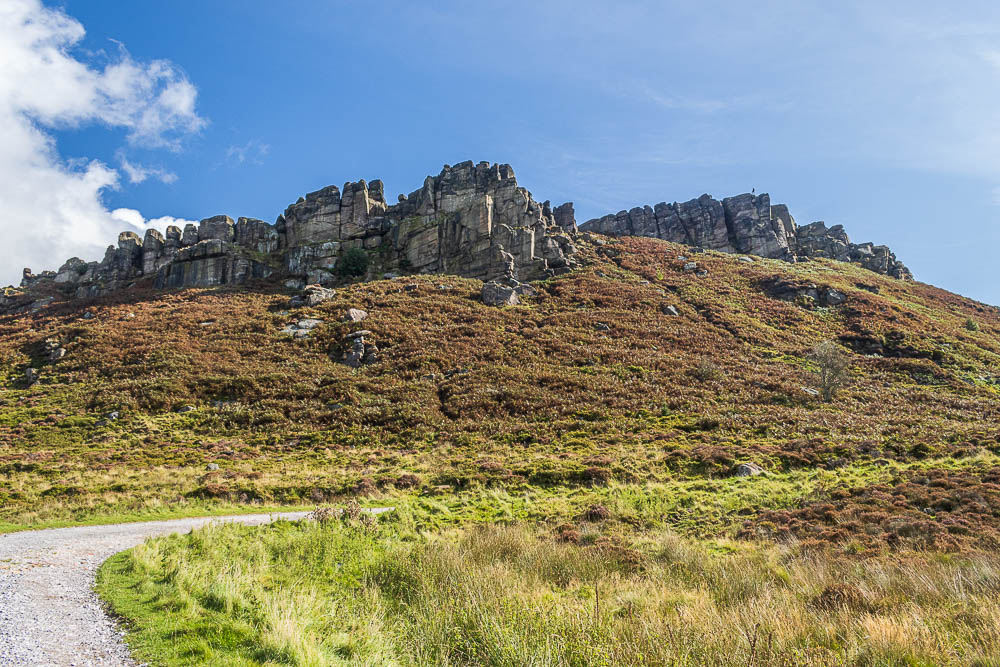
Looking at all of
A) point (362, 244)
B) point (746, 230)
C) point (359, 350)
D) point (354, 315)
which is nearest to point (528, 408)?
point (359, 350)

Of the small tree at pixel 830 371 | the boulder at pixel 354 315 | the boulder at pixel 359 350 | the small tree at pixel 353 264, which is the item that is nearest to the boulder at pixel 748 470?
the small tree at pixel 830 371

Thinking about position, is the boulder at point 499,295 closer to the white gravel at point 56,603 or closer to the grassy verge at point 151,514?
the grassy verge at point 151,514

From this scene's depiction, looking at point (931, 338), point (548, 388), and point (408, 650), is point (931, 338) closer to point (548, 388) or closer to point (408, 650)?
point (548, 388)

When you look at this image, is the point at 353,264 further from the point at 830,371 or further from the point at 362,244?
the point at 830,371

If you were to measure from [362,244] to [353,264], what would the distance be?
25.1ft

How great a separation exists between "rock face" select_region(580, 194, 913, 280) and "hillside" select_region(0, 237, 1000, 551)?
3625 centimetres

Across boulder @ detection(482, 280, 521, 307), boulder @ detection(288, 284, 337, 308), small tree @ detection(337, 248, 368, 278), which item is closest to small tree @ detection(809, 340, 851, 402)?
boulder @ detection(482, 280, 521, 307)

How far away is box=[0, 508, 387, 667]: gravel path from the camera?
5.32 meters

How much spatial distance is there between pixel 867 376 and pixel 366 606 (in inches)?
1732

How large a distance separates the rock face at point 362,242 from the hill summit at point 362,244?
167mm

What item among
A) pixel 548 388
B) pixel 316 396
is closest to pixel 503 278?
pixel 548 388

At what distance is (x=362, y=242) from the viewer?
72938mm

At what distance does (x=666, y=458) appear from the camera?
22125 millimetres

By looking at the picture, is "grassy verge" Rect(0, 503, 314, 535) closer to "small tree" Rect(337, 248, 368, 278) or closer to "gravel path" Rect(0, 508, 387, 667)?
"gravel path" Rect(0, 508, 387, 667)
